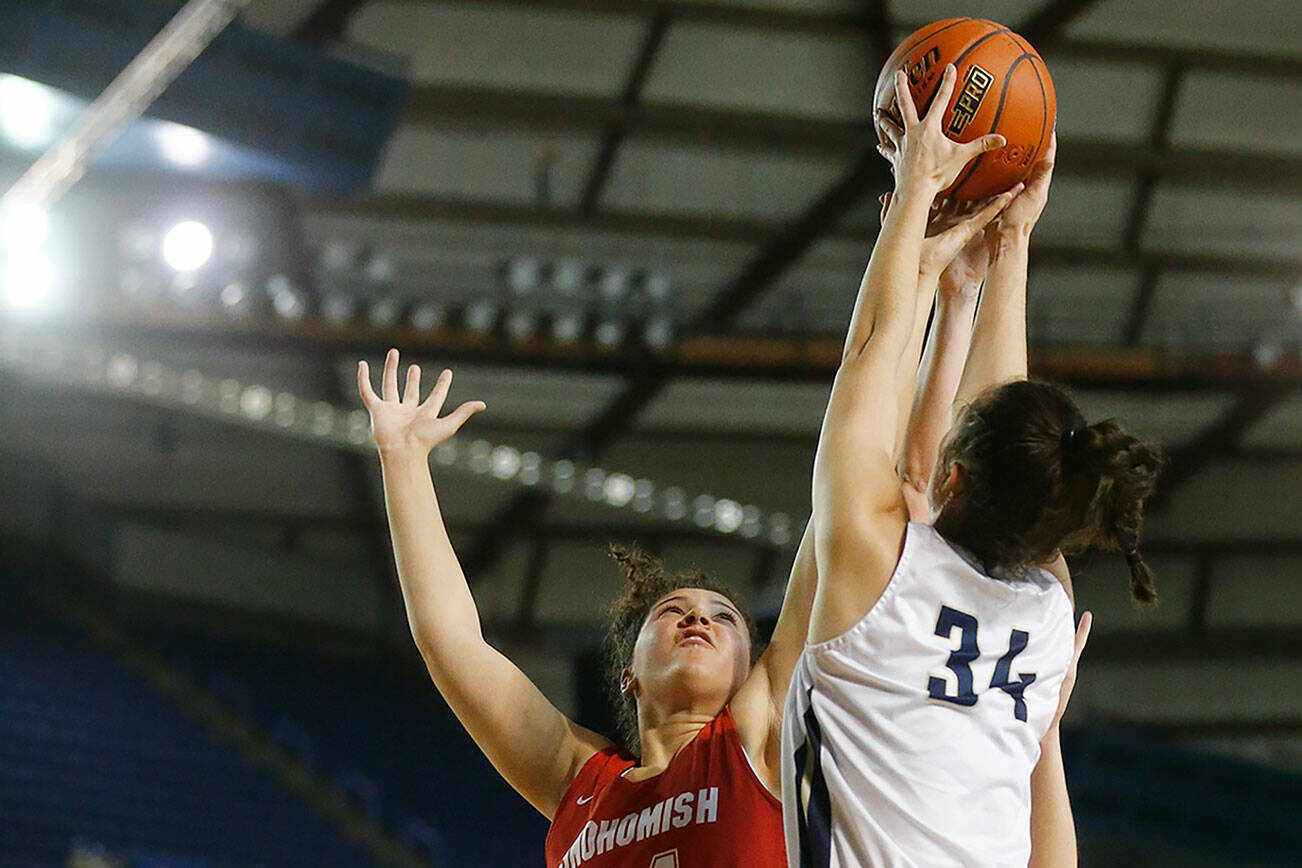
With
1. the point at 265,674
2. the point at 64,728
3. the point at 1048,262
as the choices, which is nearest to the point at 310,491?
the point at 265,674

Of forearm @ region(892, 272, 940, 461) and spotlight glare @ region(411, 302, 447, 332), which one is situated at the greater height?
spotlight glare @ region(411, 302, 447, 332)

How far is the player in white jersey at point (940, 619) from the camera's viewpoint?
1707 millimetres

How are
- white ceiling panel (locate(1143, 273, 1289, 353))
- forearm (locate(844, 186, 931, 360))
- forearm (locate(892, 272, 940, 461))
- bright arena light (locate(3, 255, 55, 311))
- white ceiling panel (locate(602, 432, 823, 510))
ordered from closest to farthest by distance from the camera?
forearm (locate(844, 186, 931, 360)) < forearm (locate(892, 272, 940, 461)) < bright arena light (locate(3, 255, 55, 311)) < white ceiling panel (locate(1143, 273, 1289, 353)) < white ceiling panel (locate(602, 432, 823, 510))

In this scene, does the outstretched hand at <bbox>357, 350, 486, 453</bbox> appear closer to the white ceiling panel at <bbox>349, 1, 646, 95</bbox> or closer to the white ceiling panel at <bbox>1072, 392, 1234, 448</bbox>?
the white ceiling panel at <bbox>349, 1, 646, 95</bbox>

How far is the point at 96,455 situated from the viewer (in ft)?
47.6

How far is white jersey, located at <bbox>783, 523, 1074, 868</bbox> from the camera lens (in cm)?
169

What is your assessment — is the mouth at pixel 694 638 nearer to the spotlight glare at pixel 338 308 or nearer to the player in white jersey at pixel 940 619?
the player in white jersey at pixel 940 619

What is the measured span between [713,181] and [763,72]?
42.8 inches

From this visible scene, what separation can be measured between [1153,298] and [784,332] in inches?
133

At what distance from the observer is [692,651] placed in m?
2.36

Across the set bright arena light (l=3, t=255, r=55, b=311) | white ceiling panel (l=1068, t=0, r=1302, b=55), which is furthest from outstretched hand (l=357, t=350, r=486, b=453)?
white ceiling panel (l=1068, t=0, r=1302, b=55)

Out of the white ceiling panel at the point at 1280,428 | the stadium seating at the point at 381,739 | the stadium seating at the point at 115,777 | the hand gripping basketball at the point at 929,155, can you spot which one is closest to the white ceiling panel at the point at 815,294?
the white ceiling panel at the point at 1280,428

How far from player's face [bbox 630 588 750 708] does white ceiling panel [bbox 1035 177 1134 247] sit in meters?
10.4

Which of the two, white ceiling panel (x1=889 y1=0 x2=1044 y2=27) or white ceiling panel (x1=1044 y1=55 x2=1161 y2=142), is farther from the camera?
white ceiling panel (x1=1044 y1=55 x2=1161 y2=142)
